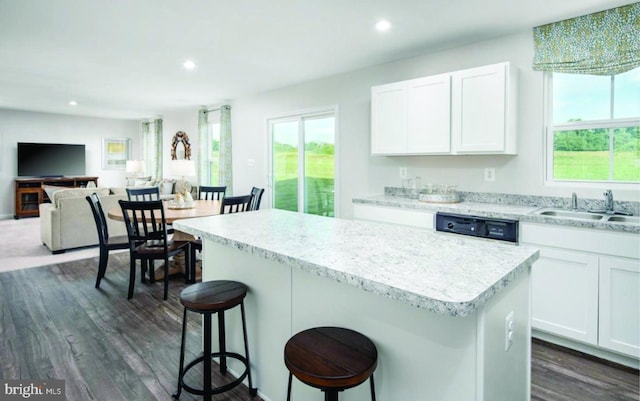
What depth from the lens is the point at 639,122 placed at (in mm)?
2711

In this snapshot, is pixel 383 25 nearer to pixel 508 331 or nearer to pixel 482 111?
pixel 482 111

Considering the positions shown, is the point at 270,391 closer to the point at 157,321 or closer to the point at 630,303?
the point at 157,321

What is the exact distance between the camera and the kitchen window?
2.76 meters

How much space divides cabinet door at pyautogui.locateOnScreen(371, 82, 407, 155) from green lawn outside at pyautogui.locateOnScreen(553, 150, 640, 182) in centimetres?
134

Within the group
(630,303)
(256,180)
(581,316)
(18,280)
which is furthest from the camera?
(256,180)

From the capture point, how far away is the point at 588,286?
2447 mm

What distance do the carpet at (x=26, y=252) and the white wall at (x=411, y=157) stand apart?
8.89 ft

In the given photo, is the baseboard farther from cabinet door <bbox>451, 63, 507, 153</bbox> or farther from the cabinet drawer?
cabinet door <bbox>451, 63, 507, 153</bbox>

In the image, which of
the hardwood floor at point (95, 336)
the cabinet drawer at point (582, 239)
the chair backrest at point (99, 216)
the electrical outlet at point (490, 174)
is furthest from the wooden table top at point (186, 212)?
the cabinet drawer at point (582, 239)

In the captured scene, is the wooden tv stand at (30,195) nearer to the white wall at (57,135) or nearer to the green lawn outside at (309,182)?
the white wall at (57,135)

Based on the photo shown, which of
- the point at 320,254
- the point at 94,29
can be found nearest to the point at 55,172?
the point at 94,29

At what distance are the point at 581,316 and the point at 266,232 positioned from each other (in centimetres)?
223

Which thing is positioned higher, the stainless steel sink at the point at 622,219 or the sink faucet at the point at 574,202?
the sink faucet at the point at 574,202

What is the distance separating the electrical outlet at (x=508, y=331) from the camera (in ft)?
4.41
